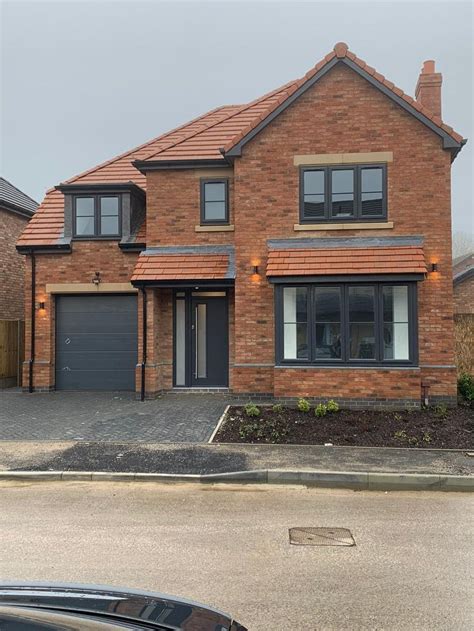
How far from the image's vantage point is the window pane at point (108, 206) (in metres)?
14.8

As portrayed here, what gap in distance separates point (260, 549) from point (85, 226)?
1207 cm

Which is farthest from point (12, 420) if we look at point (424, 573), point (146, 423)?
point (424, 573)

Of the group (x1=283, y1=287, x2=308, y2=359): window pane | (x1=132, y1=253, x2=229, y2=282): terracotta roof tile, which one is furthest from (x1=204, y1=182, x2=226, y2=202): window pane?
(x1=283, y1=287, x2=308, y2=359): window pane

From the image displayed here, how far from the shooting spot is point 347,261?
11.9 meters

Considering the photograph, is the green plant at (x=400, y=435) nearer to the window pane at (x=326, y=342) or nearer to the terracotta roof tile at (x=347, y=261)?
the window pane at (x=326, y=342)

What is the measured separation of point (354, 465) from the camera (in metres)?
7.55

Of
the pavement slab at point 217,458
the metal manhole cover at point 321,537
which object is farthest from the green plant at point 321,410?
the metal manhole cover at point 321,537

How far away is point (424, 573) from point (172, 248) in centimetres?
1089

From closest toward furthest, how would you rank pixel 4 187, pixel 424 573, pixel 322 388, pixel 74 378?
1. pixel 424 573
2. pixel 322 388
3. pixel 74 378
4. pixel 4 187

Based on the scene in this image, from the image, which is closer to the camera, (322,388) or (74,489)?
(74,489)

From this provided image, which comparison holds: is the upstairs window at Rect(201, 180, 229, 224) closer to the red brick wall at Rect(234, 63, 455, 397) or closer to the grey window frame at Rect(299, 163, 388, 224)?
A: the red brick wall at Rect(234, 63, 455, 397)

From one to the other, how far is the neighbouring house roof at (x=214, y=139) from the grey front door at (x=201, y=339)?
12.4 feet

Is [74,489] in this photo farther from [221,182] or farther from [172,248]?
[221,182]

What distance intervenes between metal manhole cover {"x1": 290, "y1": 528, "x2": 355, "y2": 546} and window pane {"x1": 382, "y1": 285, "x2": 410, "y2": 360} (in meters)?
6.95
